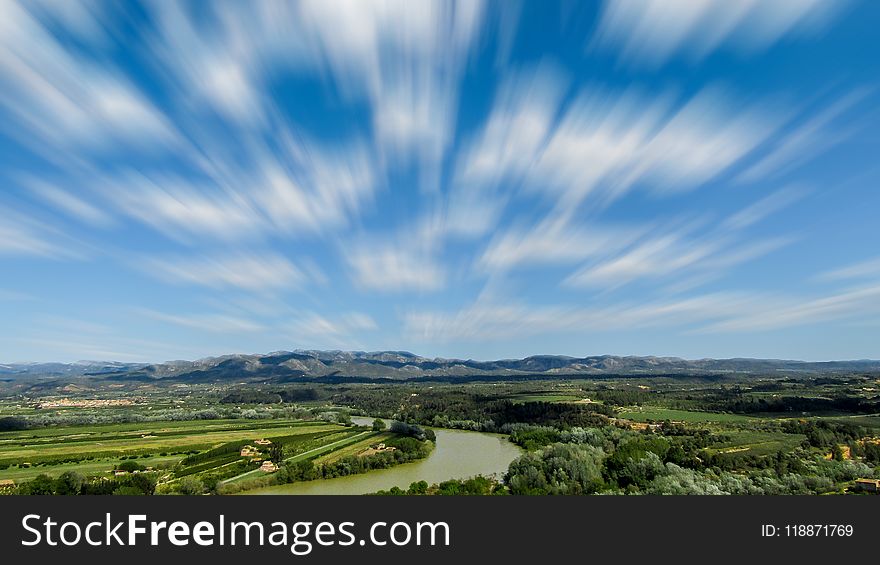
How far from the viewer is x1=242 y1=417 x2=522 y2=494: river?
2367 inches

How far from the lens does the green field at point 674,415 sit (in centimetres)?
11375

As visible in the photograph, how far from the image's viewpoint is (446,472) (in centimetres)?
6750

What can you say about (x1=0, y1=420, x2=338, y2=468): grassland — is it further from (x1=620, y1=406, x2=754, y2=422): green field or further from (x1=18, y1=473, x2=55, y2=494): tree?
(x1=620, y1=406, x2=754, y2=422): green field

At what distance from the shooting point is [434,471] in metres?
69.0

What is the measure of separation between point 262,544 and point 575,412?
396 ft

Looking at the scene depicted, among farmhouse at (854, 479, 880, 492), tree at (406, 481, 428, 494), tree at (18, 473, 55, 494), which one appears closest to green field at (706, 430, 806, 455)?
farmhouse at (854, 479, 880, 492)

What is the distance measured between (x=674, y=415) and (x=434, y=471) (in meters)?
86.4

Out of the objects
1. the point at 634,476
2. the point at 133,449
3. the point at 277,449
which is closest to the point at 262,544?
the point at 634,476

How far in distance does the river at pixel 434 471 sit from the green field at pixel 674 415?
45.9m

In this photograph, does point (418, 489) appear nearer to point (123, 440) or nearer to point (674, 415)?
point (123, 440)

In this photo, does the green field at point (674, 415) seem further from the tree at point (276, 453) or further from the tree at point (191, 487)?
the tree at point (191, 487)

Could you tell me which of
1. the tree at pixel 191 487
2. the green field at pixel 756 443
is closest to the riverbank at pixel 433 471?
the tree at pixel 191 487

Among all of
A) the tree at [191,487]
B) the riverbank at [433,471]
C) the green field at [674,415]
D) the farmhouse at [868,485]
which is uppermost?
the farmhouse at [868,485]

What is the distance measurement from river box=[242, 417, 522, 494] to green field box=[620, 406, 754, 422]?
151 ft
